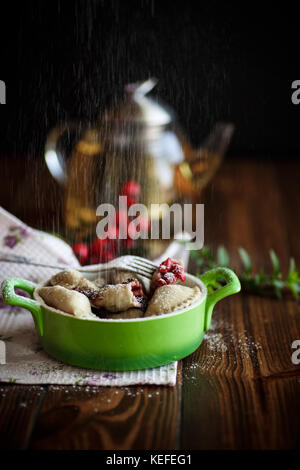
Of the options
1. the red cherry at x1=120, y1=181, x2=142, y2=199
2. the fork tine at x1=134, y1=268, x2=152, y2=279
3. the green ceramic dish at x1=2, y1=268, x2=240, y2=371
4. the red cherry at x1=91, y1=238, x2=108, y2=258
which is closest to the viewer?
the green ceramic dish at x1=2, y1=268, x2=240, y2=371

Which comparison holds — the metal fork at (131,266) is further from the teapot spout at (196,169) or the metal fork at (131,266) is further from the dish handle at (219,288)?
the teapot spout at (196,169)

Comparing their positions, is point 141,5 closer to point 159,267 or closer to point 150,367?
point 159,267

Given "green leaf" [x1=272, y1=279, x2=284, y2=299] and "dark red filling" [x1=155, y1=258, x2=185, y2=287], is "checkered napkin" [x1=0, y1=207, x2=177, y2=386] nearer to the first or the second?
"dark red filling" [x1=155, y1=258, x2=185, y2=287]

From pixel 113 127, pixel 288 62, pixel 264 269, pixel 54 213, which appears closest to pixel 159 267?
pixel 264 269

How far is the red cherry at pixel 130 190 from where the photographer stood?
132 cm

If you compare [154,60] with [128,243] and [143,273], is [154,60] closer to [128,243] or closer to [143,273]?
[128,243]

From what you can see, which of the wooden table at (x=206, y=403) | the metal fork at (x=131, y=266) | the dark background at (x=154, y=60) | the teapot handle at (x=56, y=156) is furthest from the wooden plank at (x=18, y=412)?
the dark background at (x=154, y=60)

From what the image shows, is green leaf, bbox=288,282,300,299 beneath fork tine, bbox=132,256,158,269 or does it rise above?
beneath

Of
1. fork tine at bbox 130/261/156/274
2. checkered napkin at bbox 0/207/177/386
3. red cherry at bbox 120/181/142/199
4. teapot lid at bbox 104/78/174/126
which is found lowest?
checkered napkin at bbox 0/207/177/386

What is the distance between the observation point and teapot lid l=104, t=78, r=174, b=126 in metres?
1.42

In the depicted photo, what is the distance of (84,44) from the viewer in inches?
77.4

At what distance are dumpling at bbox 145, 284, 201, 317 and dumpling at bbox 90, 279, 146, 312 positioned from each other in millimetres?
22

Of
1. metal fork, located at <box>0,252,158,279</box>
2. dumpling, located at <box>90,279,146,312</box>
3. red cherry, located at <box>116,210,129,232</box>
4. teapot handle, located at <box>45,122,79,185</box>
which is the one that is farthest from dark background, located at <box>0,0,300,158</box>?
dumpling, located at <box>90,279,146,312</box>

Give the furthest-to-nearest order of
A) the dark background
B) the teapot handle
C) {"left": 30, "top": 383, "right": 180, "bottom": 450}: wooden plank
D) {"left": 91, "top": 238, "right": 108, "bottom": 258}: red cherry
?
the dark background
the teapot handle
{"left": 91, "top": 238, "right": 108, "bottom": 258}: red cherry
{"left": 30, "top": 383, "right": 180, "bottom": 450}: wooden plank
